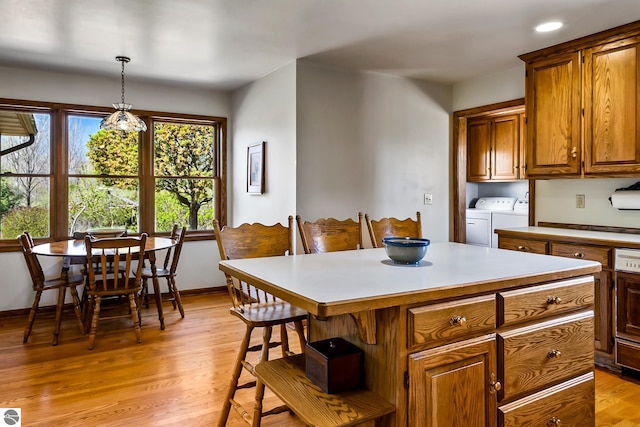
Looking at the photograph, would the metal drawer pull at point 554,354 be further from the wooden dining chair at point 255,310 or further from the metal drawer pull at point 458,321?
the wooden dining chair at point 255,310

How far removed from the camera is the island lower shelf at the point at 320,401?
132 cm

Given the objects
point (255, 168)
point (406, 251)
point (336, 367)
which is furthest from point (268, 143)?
point (336, 367)

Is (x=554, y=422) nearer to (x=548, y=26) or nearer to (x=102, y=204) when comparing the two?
(x=548, y=26)

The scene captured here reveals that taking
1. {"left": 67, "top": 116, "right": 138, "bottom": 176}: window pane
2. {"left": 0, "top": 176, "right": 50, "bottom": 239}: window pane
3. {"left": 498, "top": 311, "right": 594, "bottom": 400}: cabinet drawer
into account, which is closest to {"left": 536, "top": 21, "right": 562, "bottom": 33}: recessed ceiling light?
{"left": 498, "top": 311, "right": 594, "bottom": 400}: cabinet drawer

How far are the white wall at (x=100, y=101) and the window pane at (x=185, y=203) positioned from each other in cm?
32

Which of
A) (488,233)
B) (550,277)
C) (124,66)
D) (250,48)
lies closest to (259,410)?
(550,277)

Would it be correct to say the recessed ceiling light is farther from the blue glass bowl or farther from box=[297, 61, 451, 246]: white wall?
the blue glass bowl

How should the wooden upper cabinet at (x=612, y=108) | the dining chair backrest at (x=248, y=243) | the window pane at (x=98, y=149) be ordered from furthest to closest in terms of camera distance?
the window pane at (x=98, y=149) < the wooden upper cabinet at (x=612, y=108) < the dining chair backrest at (x=248, y=243)

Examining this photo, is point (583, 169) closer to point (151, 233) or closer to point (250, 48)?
point (250, 48)

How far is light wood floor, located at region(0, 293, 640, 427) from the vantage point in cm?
236

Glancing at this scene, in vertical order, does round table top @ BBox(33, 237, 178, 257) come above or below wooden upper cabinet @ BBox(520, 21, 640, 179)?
below

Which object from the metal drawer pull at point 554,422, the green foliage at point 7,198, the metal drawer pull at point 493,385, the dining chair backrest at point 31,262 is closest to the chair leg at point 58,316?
the dining chair backrest at point 31,262

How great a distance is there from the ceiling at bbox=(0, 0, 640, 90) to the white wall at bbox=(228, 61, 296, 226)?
10.7 inches

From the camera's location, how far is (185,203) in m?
5.28
